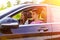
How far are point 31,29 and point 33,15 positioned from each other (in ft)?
1.52

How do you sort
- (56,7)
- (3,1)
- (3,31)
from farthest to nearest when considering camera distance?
1. (3,1)
2. (56,7)
3. (3,31)

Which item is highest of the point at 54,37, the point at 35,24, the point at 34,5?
the point at 34,5

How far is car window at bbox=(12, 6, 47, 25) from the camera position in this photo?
4.55m

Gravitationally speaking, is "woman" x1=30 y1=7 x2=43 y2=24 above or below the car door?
above

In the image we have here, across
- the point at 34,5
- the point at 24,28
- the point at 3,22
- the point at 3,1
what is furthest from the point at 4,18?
the point at 3,1

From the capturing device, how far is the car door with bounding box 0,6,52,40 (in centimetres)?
421

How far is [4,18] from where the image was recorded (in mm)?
4246

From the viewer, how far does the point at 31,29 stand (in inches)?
170

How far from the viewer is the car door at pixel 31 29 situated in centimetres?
421

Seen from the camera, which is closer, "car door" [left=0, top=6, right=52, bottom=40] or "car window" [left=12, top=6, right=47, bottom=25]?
"car door" [left=0, top=6, right=52, bottom=40]

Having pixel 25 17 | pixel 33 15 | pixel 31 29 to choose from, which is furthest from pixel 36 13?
pixel 31 29

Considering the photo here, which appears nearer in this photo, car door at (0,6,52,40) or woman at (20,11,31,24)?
car door at (0,6,52,40)

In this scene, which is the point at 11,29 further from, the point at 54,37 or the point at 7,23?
the point at 54,37

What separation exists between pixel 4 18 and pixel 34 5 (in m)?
0.75
